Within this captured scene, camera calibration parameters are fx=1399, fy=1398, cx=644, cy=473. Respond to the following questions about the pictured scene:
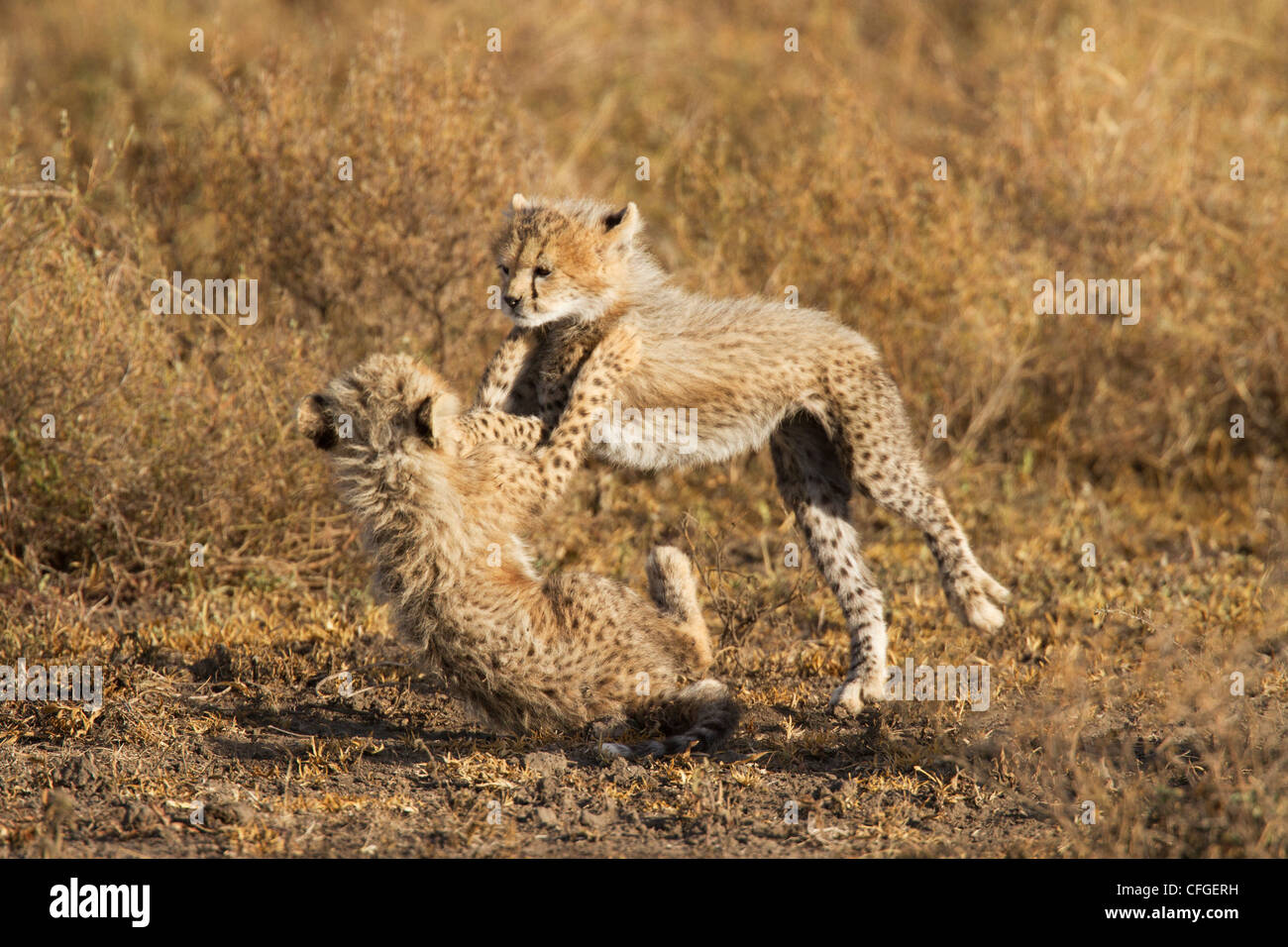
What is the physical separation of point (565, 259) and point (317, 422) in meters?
1.08

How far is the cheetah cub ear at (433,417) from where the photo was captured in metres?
4.40

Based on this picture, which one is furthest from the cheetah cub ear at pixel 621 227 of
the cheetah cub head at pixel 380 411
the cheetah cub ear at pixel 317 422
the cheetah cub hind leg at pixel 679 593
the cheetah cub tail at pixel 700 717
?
the cheetah cub tail at pixel 700 717

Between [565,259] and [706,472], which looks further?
[706,472]

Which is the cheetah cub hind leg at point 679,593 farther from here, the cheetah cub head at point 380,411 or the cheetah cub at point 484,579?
the cheetah cub head at point 380,411

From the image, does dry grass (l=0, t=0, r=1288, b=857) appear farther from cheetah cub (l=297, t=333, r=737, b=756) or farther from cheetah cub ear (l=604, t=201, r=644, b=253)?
cheetah cub ear (l=604, t=201, r=644, b=253)

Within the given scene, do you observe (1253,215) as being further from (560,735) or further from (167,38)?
(167,38)

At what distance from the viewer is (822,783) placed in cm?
438

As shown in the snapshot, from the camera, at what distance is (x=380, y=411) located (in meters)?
4.47

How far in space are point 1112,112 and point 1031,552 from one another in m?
2.96

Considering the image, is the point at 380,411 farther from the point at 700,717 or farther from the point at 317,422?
the point at 700,717

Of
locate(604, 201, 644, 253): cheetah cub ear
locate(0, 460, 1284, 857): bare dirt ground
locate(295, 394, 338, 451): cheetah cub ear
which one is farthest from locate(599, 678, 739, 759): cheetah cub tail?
locate(604, 201, 644, 253): cheetah cub ear

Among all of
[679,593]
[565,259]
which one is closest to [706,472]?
[679,593]
